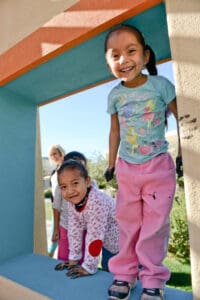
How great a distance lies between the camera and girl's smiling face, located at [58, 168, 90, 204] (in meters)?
2.25

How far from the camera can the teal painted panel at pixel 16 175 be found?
253 centimetres

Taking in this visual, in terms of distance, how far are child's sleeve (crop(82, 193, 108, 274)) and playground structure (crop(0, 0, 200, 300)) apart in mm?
102

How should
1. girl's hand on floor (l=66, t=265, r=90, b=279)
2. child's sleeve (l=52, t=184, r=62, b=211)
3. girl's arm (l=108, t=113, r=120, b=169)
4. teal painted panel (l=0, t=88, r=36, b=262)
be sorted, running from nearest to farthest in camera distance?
girl's arm (l=108, t=113, r=120, b=169)
girl's hand on floor (l=66, t=265, r=90, b=279)
teal painted panel (l=0, t=88, r=36, b=262)
child's sleeve (l=52, t=184, r=62, b=211)

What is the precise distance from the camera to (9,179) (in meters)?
2.57

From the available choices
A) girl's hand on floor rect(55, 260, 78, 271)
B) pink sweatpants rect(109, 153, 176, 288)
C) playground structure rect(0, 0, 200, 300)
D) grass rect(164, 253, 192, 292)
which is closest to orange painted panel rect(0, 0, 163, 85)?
playground structure rect(0, 0, 200, 300)

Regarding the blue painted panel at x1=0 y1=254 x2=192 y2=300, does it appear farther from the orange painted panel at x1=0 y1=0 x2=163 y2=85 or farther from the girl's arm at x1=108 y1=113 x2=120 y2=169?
the orange painted panel at x1=0 y1=0 x2=163 y2=85

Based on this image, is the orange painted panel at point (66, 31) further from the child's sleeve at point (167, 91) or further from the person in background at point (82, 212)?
the person in background at point (82, 212)

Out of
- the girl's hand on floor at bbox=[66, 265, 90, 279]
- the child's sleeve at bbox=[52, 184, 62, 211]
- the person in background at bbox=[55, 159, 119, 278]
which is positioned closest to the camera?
the girl's hand on floor at bbox=[66, 265, 90, 279]

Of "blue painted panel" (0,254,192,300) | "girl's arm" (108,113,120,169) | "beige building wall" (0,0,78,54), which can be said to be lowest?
"blue painted panel" (0,254,192,300)

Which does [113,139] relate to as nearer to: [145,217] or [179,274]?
[145,217]

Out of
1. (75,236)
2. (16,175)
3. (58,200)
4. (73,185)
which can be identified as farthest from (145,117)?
(58,200)

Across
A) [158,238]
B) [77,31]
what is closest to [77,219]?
[158,238]

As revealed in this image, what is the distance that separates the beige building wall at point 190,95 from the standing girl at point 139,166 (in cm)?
28

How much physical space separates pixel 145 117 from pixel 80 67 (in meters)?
0.81
